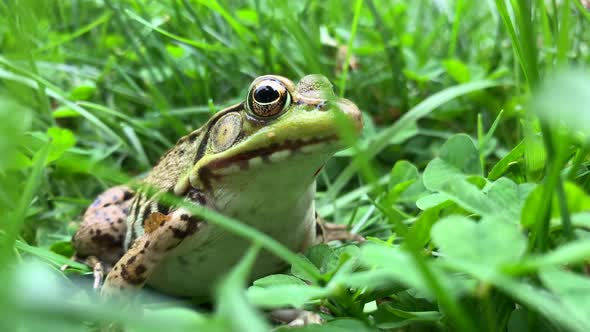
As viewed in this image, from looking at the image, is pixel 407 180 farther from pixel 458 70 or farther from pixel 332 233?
pixel 458 70

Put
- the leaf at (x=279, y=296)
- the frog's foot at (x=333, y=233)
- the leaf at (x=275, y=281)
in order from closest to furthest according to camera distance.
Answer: the leaf at (x=279, y=296), the leaf at (x=275, y=281), the frog's foot at (x=333, y=233)

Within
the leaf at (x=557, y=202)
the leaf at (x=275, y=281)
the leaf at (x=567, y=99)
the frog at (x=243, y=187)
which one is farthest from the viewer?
the frog at (x=243, y=187)

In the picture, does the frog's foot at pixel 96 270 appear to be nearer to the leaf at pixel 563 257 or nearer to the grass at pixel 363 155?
the grass at pixel 363 155

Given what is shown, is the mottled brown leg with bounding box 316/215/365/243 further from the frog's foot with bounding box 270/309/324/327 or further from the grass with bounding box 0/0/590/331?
the frog's foot with bounding box 270/309/324/327

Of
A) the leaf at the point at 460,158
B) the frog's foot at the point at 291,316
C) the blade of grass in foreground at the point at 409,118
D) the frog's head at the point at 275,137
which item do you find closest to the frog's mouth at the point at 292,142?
the frog's head at the point at 275,137

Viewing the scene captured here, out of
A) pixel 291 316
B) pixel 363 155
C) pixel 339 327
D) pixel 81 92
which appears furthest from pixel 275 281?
pixel 81 92

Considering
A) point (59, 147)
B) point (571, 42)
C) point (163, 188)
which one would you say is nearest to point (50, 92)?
point (59, 147)

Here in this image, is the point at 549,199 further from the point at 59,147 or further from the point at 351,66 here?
the point at 351,66
